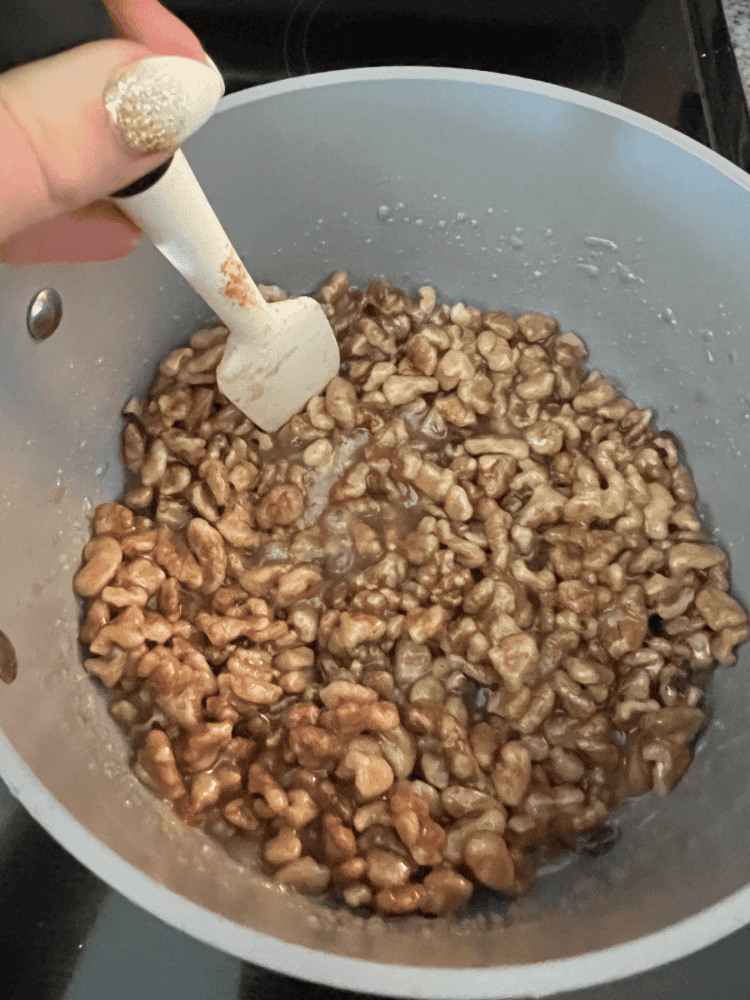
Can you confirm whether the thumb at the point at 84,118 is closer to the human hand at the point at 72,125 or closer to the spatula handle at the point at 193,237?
the human hand at the point at 72,125

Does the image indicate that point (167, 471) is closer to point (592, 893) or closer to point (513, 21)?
point (592, 893)

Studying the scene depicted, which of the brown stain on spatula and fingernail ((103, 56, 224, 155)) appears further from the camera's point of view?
the brown stain on spatula

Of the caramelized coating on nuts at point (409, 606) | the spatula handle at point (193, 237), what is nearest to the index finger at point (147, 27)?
the spatula handle at point (193, 237)

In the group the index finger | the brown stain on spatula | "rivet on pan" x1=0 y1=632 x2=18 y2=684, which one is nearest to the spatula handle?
the brown stain on spatula

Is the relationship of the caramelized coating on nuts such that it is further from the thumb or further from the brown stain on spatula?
the thumb

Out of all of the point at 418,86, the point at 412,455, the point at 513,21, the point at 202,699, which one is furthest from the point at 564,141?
the point at 202,699

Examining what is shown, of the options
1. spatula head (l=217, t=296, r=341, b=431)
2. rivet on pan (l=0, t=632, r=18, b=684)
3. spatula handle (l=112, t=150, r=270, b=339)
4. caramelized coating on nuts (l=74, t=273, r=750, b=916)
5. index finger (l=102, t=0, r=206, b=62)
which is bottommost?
caramelized coating on nuts (l=74, t=273, r=750, b=916)
